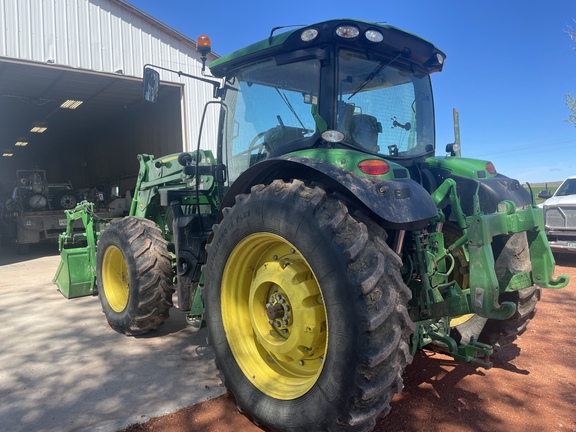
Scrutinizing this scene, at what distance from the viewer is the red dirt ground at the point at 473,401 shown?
2.86 m

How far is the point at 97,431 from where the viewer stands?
2.84m

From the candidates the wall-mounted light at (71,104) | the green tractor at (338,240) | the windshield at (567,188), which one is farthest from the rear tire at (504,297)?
the wall-mounted light at (71,104)

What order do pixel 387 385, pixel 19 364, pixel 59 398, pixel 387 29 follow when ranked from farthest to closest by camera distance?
pixel 19 364 → pixel 59 398 → pixel 387 29 → pixel 387 385

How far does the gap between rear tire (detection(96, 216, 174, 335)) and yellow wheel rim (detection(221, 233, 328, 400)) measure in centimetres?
142

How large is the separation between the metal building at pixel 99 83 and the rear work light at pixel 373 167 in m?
9.37

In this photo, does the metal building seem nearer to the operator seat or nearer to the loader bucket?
the loader bucket

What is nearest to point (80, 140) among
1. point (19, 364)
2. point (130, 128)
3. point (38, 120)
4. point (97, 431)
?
point (38, 120)

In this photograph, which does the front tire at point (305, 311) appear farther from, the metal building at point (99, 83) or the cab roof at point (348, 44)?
the metal building at point (99, 83)

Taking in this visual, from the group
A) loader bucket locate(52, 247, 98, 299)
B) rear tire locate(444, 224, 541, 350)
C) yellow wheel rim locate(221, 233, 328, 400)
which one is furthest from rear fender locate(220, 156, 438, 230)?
loader bucket locate(52, 247, 98, 299)

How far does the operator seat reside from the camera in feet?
10.2

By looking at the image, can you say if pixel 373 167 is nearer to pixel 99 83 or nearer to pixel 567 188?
pixel 567 188

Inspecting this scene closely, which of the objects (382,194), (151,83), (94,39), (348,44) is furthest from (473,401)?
(94,39)

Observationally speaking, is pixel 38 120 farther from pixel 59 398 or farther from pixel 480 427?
pixel 480 427

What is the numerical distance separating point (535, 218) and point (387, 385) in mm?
1534
